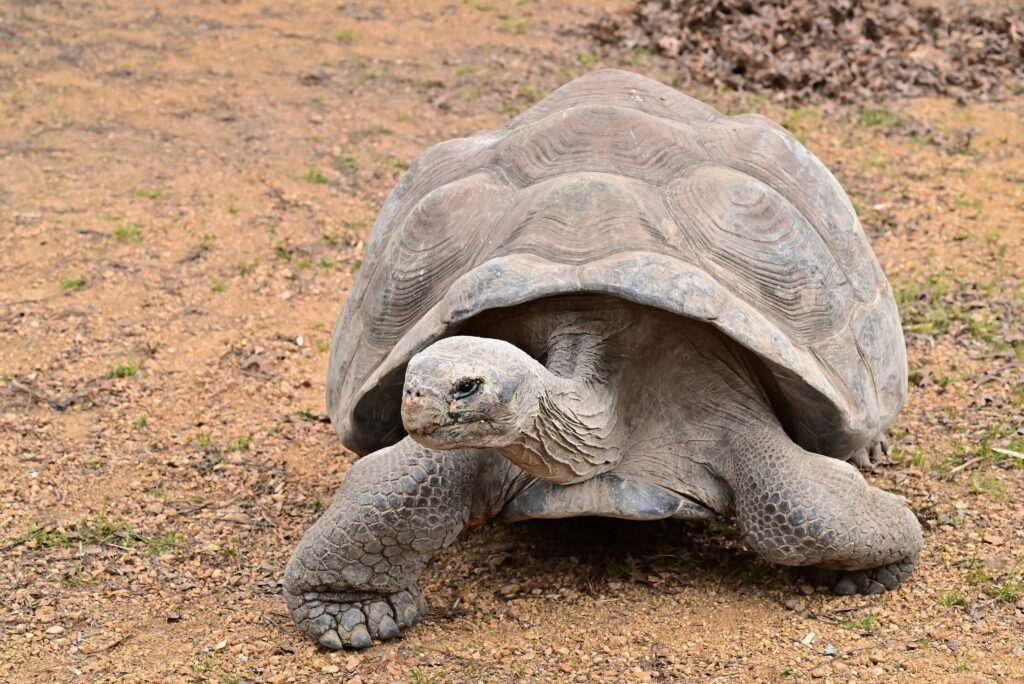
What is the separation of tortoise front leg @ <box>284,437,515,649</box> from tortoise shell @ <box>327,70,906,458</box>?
13.5 inches

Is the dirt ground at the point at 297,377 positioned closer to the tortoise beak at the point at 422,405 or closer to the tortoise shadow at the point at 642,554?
the tortoise shadow at the point at 642,554

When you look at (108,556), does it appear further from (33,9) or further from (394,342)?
(33,9)

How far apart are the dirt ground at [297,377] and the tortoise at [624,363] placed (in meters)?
0.29

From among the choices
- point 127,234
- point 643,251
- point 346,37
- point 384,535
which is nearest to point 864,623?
point 643,251

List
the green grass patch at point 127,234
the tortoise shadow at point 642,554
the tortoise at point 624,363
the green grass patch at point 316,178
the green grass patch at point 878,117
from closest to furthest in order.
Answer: the tortoise at point 624,363, the tortoise shadow at point 642,554, the green grass patch at point 127,234, the green grass patch at point 316,178, the green grass patch at point 878,117

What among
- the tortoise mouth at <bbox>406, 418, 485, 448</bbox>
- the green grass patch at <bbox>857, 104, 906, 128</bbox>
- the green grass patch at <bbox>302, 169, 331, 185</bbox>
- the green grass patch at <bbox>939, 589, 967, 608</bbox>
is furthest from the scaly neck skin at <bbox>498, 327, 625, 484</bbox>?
the green grass patch at <bbox>857, 104, 906, 128</bbox>

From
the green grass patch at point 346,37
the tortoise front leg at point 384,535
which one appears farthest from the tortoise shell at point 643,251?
the green grass patch at point 346,37

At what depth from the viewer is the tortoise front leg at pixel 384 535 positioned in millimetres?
3508

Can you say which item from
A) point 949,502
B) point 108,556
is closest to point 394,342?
point 108,556

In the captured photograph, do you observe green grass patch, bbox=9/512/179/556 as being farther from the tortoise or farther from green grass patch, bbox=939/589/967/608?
green grass patch, bbox=939/589/967/608

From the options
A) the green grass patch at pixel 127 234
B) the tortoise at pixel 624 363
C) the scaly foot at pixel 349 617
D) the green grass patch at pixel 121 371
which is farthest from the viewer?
the green grass patch at pixel 127 234

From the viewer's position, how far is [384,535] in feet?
11.6

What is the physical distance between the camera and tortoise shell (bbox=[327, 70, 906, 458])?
11.3 ft

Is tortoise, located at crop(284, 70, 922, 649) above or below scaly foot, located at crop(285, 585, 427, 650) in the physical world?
above
